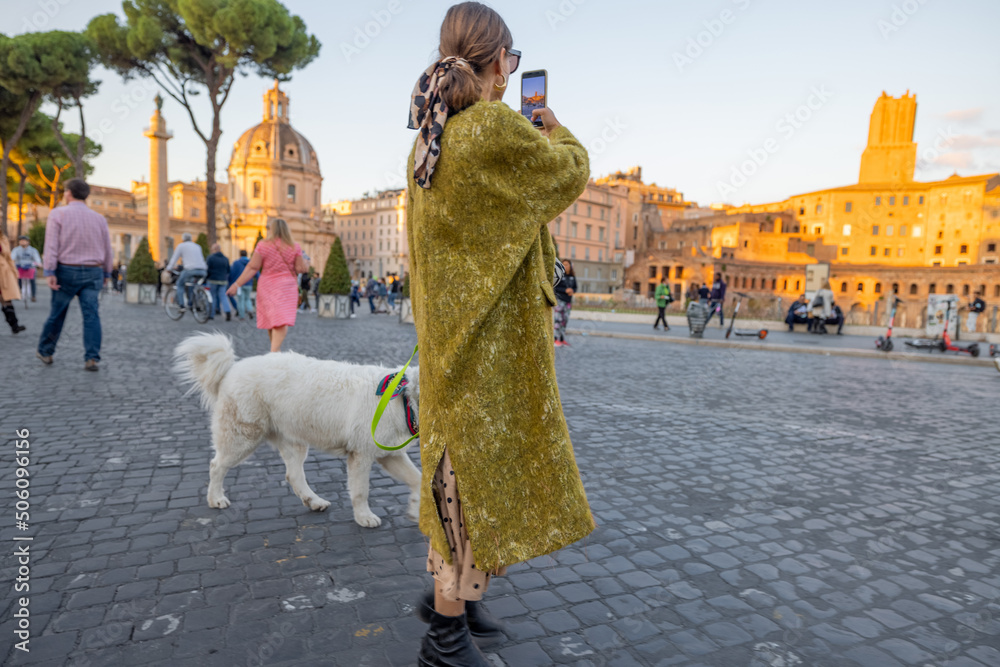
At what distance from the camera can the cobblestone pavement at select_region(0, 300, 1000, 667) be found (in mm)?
2189

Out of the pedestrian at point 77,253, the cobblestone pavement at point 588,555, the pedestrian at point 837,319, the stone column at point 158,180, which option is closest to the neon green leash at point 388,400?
the cobblestone pavement at point 588,555

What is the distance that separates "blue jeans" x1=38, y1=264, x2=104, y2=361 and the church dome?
74.6 metres

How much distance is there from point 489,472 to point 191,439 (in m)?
3.73

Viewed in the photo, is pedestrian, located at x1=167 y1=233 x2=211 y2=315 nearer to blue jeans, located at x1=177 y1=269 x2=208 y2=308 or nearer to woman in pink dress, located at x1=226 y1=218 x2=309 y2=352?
blue jeans, located at x1=177 y1=269 x2=208 y2=308

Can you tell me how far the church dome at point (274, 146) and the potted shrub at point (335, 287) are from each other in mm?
63402

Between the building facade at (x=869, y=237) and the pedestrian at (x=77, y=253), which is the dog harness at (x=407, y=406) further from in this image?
the building facade at (x=869, y=237)

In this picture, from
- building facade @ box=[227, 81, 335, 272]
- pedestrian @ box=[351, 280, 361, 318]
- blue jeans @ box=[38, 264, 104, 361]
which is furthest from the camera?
building facade @ box=[227, 81, 335, 272]

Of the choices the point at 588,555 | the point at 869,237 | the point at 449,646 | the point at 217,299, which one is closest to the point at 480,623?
the point at 449,646

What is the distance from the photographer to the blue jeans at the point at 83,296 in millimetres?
6809

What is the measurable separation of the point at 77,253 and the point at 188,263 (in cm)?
755

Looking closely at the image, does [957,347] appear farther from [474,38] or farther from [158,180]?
[158,180]

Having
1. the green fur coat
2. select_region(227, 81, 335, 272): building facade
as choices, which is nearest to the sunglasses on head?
the green fur coat

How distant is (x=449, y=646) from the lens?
6.40ft

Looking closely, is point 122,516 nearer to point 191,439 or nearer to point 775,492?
point 191,439
